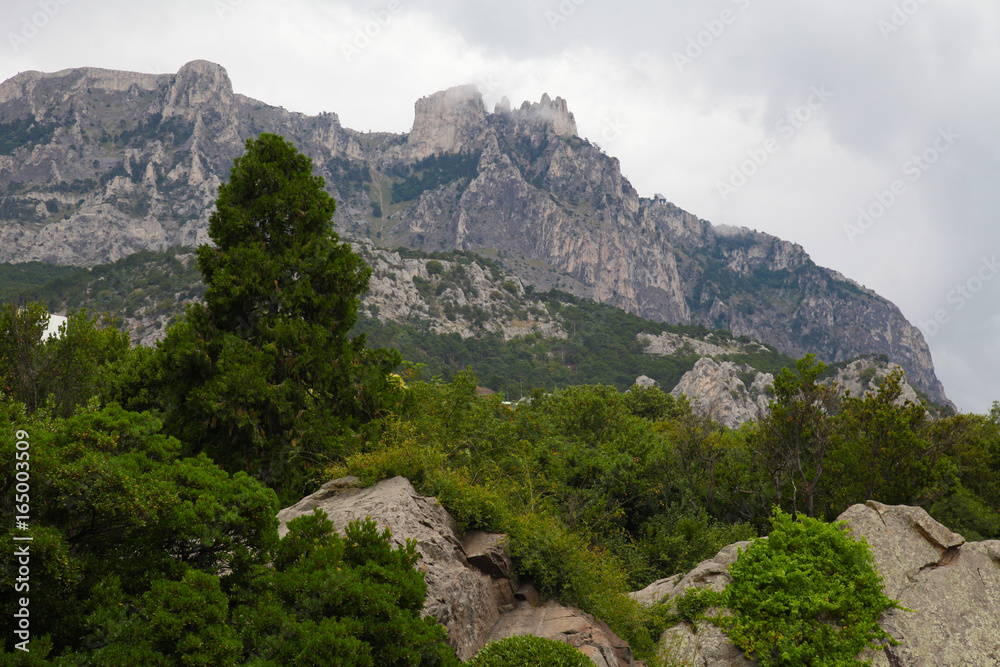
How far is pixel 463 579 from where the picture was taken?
826 cm

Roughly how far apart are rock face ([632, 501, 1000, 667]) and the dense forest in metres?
0.53

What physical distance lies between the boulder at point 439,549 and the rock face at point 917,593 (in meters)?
3.32

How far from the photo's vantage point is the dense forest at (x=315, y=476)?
4695 mm

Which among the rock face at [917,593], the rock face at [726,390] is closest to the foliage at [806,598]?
the rock face at [917,593]

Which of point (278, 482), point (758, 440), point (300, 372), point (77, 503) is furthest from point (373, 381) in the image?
point (758, 440)

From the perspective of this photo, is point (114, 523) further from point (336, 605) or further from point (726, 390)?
point (726, 390)

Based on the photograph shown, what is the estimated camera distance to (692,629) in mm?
9562

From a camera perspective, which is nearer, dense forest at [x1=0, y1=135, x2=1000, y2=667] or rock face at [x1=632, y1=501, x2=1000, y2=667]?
dense forest at [x1=0, y1=135, x2=1000, y2=667]

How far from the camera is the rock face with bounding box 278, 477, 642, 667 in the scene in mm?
7762

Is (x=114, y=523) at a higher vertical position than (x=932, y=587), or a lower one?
lower

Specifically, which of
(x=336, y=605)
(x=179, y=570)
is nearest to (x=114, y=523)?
(x=179, y=570)

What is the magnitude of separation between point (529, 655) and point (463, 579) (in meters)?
1.90

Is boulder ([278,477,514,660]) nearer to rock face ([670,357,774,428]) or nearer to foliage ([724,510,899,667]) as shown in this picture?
foliage ([724,510,899,667])

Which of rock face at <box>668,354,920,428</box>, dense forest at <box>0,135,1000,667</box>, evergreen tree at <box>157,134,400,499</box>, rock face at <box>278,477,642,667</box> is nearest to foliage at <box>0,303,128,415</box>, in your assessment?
dense forest at <box>0,135,1000,667</box>
